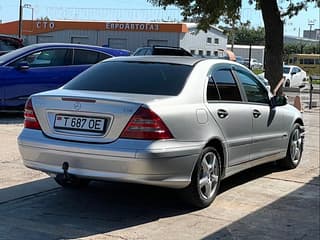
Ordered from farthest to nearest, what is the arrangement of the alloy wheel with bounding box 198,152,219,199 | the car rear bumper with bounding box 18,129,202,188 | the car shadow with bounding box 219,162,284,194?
the car shadow with bounding box 219,162,284,194, the alloy wheel with bounding box 198,152,219,199, the car rear bumper with bounding box 18,129,202,188

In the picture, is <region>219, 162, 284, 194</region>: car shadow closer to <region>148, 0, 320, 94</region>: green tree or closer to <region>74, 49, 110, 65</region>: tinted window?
<region>74, 49, 110, 65</region>: tinted window

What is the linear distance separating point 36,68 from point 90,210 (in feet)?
22.5

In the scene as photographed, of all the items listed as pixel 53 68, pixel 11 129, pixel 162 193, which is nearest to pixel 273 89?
pixel 53 68

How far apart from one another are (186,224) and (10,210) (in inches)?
66.5

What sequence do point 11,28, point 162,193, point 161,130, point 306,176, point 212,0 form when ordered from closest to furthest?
point 161,130 → point 162,193 → point 306,176 → point 212,0 → point 11,28

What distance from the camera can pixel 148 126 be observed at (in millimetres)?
5371

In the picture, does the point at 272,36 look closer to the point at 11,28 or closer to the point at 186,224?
the point at 186,224

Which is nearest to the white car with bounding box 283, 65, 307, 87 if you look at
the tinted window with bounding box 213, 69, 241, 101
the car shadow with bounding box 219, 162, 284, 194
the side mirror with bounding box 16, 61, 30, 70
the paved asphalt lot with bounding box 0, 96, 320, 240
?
the side mirror with bounding box 16, 61, 30, 70

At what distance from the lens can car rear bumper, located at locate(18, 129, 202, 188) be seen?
5301mm

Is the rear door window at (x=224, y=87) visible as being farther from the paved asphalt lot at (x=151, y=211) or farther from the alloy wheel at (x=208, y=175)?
the paved asphalt lot at (x=151, y=211)

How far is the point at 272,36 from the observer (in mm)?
15305

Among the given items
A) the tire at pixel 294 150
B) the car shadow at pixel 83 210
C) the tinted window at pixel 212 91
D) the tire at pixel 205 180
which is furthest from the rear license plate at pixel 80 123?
the tire at pixel 294 150

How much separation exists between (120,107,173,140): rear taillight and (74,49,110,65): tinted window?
763 centimetres

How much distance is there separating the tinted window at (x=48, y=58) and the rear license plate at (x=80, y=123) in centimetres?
664
